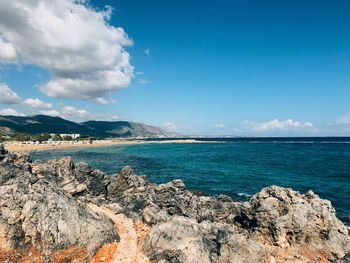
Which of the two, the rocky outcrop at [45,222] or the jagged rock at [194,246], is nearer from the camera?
the jagged rock at [194,246]

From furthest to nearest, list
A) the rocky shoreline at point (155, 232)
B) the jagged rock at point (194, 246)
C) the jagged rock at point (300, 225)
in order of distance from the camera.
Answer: the jagged rock at point (300, 225)
the rocky shoreline at point (155, 232)
the jagged rock at point (194, 246)

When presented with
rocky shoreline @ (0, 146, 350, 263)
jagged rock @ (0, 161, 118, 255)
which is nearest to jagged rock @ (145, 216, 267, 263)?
rocky shoreline @ (0, 146, 350, 263)

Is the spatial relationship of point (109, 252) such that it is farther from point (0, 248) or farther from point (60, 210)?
point (0, 248)

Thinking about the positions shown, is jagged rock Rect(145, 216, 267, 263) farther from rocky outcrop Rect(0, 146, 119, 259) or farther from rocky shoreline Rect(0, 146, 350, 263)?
rocky outcrop Rect(0, 146, 119, 259)

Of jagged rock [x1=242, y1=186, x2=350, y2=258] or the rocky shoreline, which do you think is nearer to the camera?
the rocky shoreline

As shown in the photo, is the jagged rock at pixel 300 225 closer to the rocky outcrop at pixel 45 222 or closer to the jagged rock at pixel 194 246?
the jagged rock at pixel 194 246

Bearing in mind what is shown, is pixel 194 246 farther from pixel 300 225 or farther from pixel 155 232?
pixel 300 225

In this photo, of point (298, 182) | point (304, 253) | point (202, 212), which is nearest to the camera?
point (304, 253)

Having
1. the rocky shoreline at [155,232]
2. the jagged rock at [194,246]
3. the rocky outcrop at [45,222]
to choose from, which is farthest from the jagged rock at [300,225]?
the rocky outcrop at [45,222]

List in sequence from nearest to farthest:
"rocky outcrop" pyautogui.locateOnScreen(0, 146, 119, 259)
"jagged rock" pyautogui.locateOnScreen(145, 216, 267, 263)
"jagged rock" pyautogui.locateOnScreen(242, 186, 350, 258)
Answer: "jagged rock" pyautogui.locateOnScreen(145, 216, 267, 263), "rocky outcrop" pyautogui.locateOnScreen(0, 146, 119, 259), "jagged rock" pyautogui.locateOnScreen(242, 186, 350, 258)

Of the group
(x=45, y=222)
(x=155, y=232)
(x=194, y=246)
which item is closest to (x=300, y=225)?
(x=194, y=246)

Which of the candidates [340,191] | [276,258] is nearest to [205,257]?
Answer: [276,258]

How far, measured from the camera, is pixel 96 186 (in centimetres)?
4091

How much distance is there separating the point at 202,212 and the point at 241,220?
173 inches
